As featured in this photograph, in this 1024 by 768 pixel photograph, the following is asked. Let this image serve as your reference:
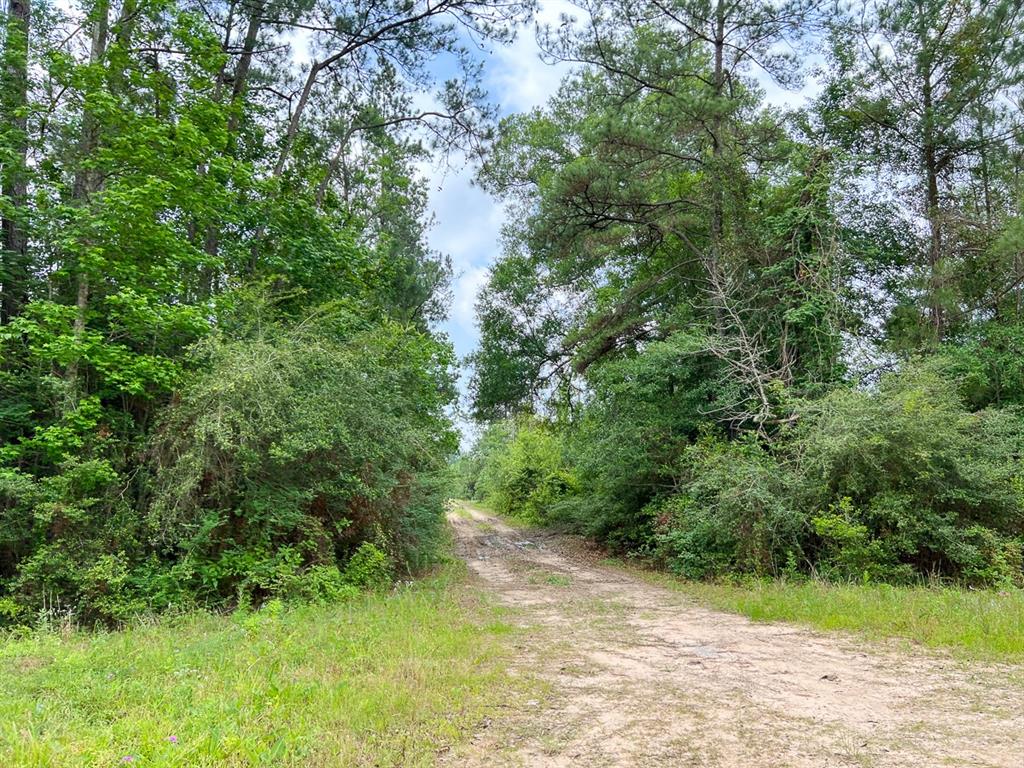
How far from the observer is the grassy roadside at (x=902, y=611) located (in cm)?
545

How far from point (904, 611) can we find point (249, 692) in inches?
273

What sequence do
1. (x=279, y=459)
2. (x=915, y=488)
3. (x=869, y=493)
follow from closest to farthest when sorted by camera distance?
(x=279, y=459), (x=915, y=488), (x=869, y=493)

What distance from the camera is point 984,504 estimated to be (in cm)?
896

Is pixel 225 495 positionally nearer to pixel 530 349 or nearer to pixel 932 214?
Answer: pixel 530 349

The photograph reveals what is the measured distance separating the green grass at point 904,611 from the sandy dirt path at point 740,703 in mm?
443

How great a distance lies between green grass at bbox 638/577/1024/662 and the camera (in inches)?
215

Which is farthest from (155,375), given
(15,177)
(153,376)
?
(15,177)

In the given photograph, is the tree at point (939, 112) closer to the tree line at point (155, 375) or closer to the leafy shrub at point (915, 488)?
the leafy shrub at point (915, 488)

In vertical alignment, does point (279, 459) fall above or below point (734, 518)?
above

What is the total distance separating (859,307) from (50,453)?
16.9 meters

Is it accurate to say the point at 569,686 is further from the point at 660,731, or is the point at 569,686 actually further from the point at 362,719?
the point at 362,719

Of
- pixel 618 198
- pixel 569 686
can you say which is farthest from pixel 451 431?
pixel 569 686

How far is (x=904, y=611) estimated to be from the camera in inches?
255

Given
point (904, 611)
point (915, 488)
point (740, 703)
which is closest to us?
point (740, 703)
